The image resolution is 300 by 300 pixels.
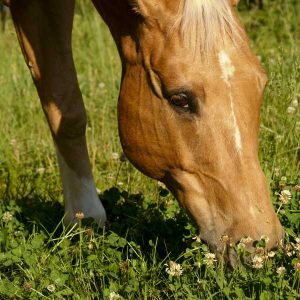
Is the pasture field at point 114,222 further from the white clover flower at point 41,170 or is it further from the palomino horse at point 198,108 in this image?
the palomino horse at point 198,108

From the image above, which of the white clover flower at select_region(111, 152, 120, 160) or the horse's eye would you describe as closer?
the horse's eye

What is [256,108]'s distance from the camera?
3.15 meters

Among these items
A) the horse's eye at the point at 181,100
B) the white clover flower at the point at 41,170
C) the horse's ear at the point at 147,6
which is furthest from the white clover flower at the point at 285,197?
the white clover flower at the point at 41,170

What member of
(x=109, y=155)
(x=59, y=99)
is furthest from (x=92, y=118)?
(x=59, y=99)

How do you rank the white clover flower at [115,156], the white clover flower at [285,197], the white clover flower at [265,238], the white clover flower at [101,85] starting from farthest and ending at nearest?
the white clover flower at [101,85], the white clover flower at [115,156], the white clover flower at [285,197], the white clover flower at [265,238]

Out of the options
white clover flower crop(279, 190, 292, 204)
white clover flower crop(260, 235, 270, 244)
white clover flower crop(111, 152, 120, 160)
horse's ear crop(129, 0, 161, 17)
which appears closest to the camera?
white clover flower crop(260, 235, 270, 244)

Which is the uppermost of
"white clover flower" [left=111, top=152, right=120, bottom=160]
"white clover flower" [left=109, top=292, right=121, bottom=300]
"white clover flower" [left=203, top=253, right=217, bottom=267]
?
"white clover flower" [left=203, top=253, right=217, bottom=267]

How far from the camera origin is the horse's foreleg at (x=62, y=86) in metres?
4.17

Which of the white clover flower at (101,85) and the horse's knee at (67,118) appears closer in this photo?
the horse's knee at (67,118)

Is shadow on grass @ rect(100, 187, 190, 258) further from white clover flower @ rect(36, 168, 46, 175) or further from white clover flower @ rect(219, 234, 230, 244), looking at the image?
white clover flower @ rect(36, 168, 46, 175)

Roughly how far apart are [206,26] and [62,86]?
1309 mm

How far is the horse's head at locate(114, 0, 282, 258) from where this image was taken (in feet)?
10.2

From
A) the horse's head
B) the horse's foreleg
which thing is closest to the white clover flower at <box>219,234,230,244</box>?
the horse's head

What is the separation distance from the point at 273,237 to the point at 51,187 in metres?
2.09
